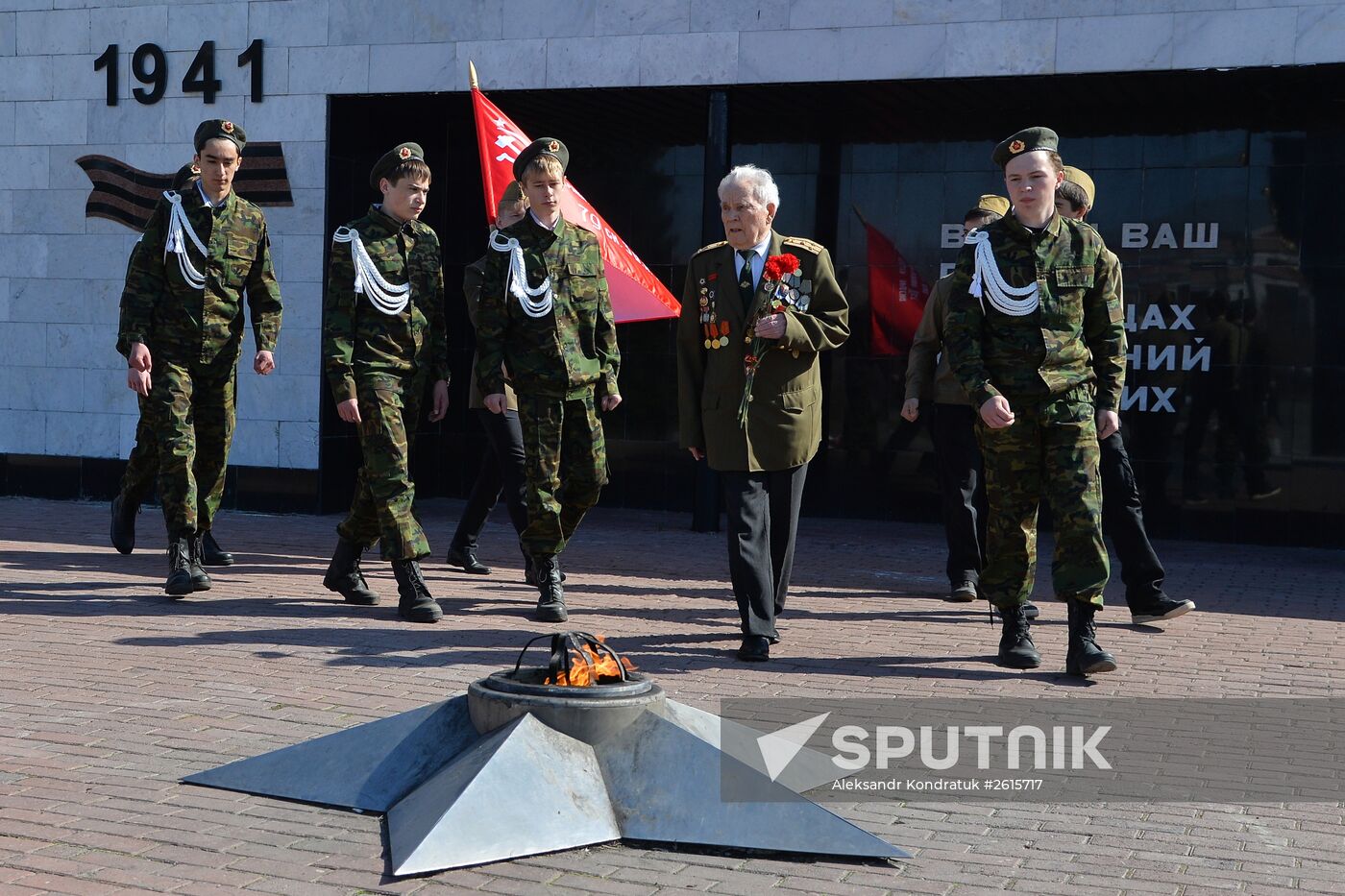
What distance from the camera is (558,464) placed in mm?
7371

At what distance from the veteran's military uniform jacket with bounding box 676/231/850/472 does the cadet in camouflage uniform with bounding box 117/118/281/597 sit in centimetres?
236

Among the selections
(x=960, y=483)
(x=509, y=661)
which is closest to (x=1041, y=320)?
(x=960, y=483)

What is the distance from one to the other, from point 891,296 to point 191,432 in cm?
605

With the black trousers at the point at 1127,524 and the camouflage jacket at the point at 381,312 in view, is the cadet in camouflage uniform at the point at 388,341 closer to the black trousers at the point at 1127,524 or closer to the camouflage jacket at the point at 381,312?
the camouflage jacket at the point at 381,312

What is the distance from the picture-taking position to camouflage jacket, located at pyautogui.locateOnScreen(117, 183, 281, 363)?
777cm

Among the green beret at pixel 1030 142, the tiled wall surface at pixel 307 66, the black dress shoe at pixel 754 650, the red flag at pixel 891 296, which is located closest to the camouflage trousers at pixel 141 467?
the tiled wall surface at pixel 307 66

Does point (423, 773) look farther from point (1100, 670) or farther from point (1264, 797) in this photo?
point (1100, 670)

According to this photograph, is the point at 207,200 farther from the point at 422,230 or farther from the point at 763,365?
the point at 763,365

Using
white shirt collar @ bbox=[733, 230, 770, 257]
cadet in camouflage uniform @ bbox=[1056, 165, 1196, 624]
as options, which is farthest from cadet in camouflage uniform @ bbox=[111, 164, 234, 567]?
cadet in camouflage uniform @ bbox=[1056, 165, 1196, 624]

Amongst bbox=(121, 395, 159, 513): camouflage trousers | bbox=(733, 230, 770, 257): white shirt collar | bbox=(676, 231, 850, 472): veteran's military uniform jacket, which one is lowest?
bbox=(121, 395, 159, 513): camouflage trousers

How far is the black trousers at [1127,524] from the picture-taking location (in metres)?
7.41

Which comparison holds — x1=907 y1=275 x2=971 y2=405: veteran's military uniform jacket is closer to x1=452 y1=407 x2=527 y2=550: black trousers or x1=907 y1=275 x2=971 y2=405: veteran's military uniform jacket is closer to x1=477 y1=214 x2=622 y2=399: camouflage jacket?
x1=477 y1=214 x2=622 y2=399: camouflage jacket

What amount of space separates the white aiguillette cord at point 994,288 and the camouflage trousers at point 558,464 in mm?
1977

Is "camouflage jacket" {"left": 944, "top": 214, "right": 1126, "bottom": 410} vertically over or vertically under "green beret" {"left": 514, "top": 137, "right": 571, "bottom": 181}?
under
